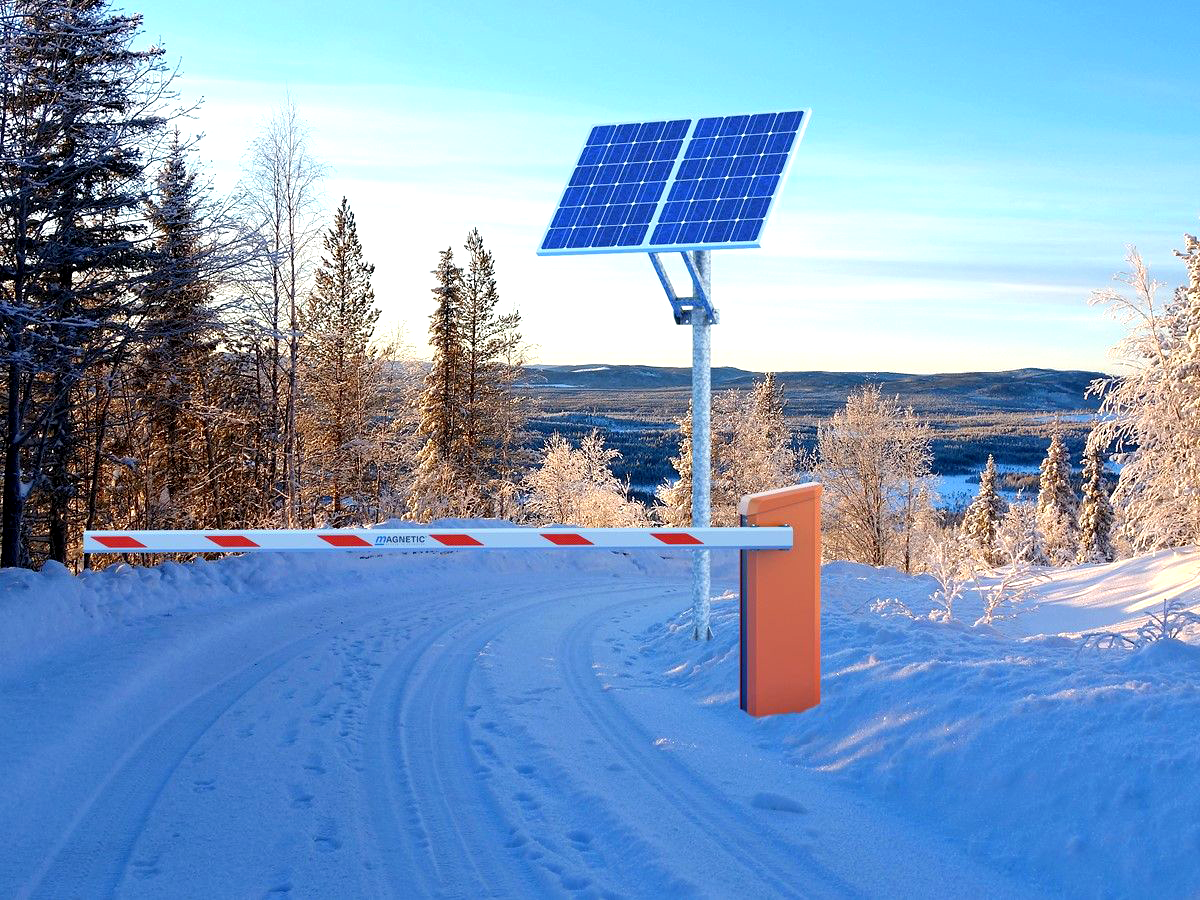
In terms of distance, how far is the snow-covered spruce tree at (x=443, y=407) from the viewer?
44.0 metres

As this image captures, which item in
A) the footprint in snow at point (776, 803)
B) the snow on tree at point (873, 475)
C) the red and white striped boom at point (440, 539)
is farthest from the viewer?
the snow on tree at point (873, 475)

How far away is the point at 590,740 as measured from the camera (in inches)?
285

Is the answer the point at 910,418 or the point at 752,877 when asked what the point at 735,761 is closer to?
the point at 752,877

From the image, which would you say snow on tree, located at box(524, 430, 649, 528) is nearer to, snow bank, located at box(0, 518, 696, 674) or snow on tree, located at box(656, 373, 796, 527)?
snow on tree, located at box(656, 373, 796, 527)

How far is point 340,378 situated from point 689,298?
31.8 meters

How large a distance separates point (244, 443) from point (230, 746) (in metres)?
31.0

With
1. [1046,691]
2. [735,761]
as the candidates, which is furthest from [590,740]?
[1046,691]

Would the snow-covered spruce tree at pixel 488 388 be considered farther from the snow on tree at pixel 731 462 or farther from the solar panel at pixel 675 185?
the solar panel at pixel 675 185

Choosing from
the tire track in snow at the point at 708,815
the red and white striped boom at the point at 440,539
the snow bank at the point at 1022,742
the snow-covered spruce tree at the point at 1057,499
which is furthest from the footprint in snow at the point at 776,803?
the snow-covered spruce tree at the point at 1057,499

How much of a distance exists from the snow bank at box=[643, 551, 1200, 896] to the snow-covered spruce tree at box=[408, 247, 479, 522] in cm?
3560

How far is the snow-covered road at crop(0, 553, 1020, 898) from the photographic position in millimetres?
4957

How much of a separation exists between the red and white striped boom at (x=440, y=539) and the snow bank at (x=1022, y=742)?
5.06ft

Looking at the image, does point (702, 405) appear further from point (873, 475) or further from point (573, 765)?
point (873, 475)

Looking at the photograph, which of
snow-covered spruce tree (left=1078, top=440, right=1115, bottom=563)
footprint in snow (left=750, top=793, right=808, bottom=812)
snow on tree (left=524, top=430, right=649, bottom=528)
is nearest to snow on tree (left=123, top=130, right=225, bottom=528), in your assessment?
footprint in snow (left=750, top=793, right=808, bottom=812)
